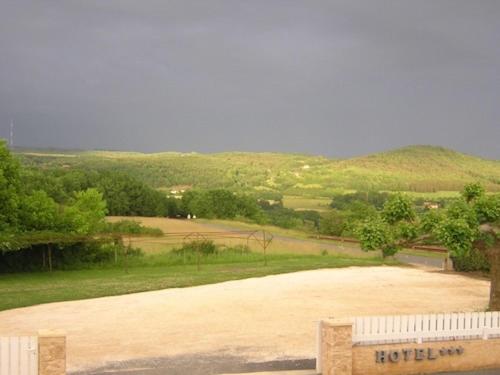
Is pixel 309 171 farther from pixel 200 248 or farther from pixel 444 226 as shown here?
pixel 444 226

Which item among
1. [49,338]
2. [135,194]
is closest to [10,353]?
[49,338]

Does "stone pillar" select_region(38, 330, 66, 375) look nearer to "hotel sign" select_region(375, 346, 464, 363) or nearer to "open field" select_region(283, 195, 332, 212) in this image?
"hotel sign" select_region(375, 346, 464, 363)

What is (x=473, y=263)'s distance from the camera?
3155 cm

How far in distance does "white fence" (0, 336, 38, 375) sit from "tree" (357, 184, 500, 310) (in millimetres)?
7182

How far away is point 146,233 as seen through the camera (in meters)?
46.7

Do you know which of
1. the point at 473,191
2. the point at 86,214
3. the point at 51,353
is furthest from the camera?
the point at 86,214

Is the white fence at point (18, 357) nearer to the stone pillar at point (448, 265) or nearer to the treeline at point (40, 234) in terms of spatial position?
the treeline at point (40, 234)

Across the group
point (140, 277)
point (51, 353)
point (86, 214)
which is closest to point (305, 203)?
point (86, 214)

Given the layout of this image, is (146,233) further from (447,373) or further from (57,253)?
(447,373)

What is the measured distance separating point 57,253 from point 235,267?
8430 millimetres

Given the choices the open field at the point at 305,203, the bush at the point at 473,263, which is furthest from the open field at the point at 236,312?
the open field at the point at 305,203

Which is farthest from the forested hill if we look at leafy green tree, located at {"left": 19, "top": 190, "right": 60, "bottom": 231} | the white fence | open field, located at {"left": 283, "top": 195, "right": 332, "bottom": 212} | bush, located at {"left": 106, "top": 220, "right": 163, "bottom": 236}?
the white fence

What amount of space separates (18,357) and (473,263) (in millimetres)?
23919

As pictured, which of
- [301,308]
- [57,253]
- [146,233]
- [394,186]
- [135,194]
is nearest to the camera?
[301,308]
